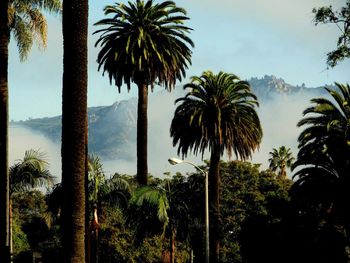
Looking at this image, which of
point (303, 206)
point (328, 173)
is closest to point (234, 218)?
point (303, 206)

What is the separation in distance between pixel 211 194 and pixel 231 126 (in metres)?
5.77

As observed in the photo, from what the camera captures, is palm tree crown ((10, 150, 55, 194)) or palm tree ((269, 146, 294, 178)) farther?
palm tree ((269, 146, 294, 178))

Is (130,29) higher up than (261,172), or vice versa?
(130,29)

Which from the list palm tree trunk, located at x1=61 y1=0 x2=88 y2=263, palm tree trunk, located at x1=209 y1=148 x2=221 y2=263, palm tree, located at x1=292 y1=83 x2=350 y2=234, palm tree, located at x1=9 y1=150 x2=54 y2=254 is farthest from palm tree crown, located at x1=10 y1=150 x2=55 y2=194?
palm tree trunk, located at x1=61 y1=0 x2=88 y2=263

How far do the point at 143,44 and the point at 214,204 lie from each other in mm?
13055

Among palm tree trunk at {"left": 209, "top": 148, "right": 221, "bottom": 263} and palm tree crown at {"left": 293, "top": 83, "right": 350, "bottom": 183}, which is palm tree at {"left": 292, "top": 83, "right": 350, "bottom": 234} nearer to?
palm tree crown at {"left": 293, "top": 83, "right": 350, "bottom": 183}

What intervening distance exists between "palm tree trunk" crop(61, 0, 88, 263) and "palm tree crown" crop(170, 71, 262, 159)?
2906 cm

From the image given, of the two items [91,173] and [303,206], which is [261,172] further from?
[91,173]

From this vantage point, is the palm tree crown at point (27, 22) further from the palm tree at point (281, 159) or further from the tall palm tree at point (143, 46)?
the palm tree at point (281, 159)

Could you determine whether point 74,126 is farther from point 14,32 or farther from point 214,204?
point 214,204

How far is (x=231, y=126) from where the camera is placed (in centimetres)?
4534

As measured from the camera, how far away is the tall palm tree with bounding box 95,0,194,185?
44031 millimetres

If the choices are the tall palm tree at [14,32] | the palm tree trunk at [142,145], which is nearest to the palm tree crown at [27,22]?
the tall palm tree at [14,32]

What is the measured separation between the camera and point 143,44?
44031 millimetres
